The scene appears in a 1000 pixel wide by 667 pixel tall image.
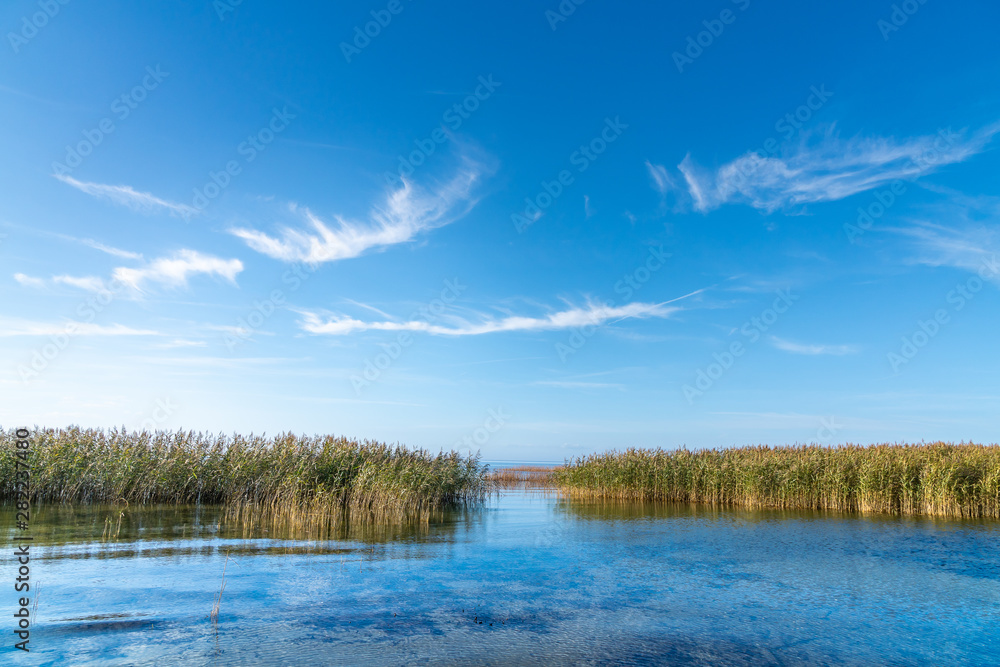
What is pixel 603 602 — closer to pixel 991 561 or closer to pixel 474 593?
pixel 474 593

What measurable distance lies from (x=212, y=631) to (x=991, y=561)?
676 inches

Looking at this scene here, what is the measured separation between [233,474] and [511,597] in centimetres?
1713

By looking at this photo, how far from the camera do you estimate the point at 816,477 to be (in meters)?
24.4

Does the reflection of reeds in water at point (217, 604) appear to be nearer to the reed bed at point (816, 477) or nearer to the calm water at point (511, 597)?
the calm water at point (511, 597)

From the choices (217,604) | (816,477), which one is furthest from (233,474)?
(816,477)

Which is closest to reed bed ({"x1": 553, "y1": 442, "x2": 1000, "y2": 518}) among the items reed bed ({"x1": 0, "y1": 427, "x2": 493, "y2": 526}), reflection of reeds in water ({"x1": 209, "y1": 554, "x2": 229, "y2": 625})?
reed bed ({"x1": 0, "y1": 427, "x2": 493, "y2": 526})

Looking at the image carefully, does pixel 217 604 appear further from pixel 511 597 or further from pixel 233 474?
pixel 233 474

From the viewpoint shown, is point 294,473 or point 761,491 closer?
point 294,473

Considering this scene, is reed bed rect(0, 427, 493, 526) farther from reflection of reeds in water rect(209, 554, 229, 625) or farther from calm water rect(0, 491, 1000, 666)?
reflection of reeds in water rect(209, 554, 229, 625)

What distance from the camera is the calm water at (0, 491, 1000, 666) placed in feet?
25.5

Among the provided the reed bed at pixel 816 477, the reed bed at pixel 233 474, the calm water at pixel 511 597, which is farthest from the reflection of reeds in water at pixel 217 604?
the reed bed at pixel 816 477

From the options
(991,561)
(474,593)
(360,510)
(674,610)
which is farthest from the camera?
(360,510)

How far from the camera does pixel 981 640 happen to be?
28.6 ft

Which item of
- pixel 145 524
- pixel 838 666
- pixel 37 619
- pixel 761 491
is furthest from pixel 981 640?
pixel 145 524
